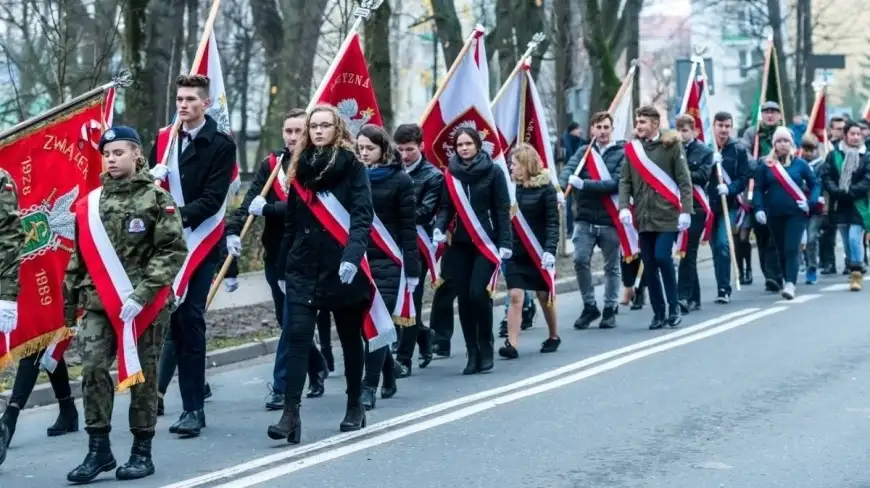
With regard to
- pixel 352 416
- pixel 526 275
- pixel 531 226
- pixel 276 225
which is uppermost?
pixel 276 225

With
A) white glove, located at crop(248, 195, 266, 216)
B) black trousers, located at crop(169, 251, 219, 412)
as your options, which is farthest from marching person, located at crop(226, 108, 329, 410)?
black trousers, located at crop(169, 251, 219, 412)

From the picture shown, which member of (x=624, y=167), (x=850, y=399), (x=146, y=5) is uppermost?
(x=146, y=5)

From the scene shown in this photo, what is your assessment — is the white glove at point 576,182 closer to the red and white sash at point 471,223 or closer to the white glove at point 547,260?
the white glove at point 547,260

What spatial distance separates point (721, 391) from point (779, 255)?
25.9ft

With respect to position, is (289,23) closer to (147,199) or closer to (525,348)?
(525,348)

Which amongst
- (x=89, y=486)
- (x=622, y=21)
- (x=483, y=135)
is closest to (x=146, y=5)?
(x=483, y=135)

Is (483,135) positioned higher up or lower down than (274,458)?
higher up

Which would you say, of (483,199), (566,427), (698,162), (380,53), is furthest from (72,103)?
(380,53)

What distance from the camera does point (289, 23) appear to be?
108ft

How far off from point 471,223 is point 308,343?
3232 mm

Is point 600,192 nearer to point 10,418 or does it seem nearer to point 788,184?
point 788,184

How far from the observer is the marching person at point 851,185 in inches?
745

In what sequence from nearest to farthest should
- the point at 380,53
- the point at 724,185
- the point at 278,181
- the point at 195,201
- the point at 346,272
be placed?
the point at 346,272, the point at 195,201, the point at 278,181, the point at 724,185, the point at 380,53

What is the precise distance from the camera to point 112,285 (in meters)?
8.15
